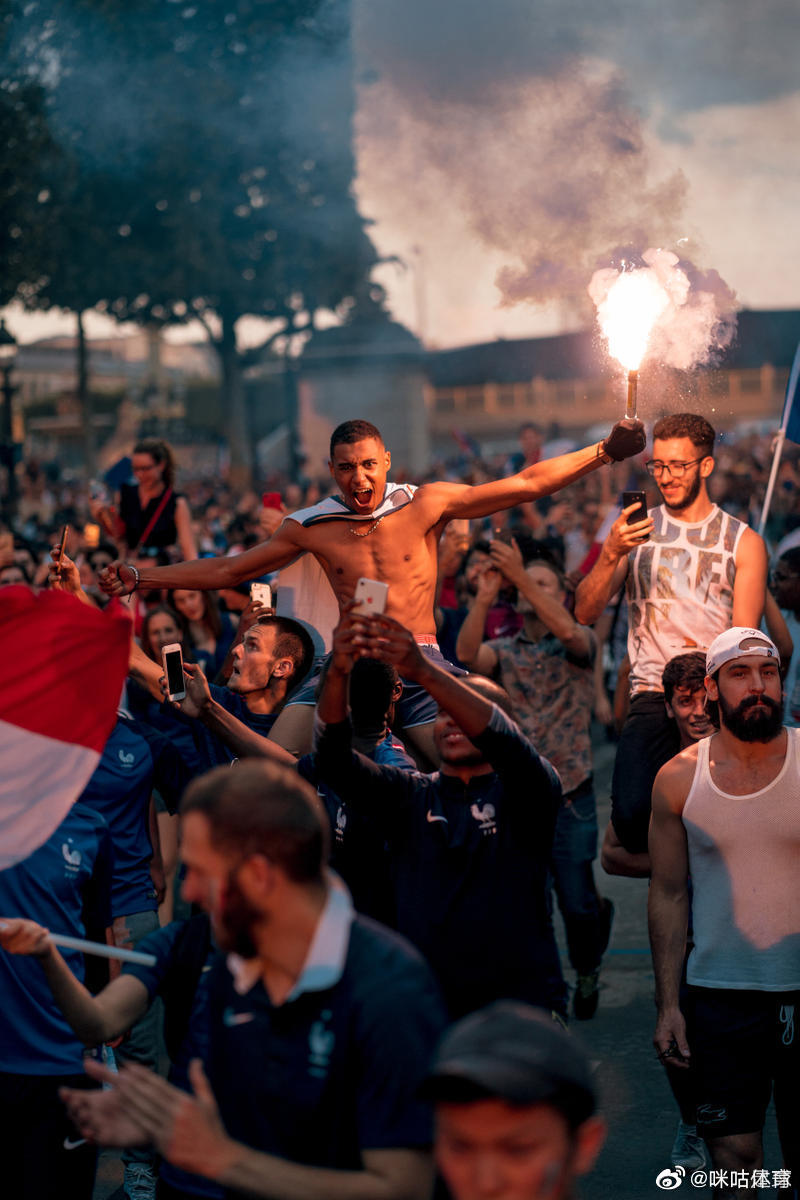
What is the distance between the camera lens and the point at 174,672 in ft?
16.3

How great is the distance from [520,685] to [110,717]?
3632 mm

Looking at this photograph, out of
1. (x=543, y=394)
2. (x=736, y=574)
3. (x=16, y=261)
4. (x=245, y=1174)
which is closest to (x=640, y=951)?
(x=736, y=574)

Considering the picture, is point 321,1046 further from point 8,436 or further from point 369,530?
point 8,436

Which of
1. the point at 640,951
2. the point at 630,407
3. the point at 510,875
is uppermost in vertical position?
the point at 630,407

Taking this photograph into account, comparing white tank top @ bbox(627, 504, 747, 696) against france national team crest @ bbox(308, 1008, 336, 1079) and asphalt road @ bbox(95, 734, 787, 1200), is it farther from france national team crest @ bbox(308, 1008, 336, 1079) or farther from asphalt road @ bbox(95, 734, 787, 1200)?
france national team crest @ bbox(308, 1008, 336, 1079)

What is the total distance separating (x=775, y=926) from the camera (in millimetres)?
4543

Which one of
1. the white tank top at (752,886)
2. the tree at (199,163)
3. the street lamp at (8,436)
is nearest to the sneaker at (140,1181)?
the white tank top at (752,886)

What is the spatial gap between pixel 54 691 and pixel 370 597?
3.67 feet

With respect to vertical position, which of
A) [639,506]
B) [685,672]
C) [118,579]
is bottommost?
[685,672]

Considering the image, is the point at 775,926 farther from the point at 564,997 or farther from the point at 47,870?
the point at 47,870

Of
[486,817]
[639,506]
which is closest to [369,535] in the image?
[639,506]

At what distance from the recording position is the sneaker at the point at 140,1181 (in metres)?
5.31

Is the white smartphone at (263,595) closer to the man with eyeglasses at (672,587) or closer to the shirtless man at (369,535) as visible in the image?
the shirtless man at (369,535)

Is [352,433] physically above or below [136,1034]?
above
